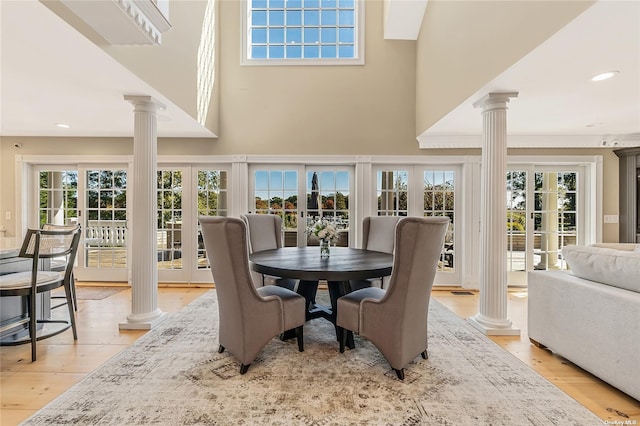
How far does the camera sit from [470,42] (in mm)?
2760

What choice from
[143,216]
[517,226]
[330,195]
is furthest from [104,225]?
[517,226]

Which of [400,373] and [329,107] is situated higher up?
[329,107]

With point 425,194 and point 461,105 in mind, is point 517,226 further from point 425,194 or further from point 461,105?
point 461,105

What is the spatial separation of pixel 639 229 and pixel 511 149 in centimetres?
198

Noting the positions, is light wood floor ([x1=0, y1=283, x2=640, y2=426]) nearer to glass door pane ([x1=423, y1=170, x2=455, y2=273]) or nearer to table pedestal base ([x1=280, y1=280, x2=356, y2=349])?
table pedestal base ([x1=280, y1=280, x2=356, y2=349])

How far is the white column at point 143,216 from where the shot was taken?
299cm

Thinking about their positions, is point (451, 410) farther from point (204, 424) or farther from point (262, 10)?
point (262, 10)

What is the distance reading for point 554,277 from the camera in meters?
2.41

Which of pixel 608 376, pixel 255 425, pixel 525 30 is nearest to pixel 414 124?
pixel 525 30

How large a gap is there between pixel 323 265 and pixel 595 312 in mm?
1860

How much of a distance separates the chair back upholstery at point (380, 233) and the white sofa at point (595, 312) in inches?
52.1

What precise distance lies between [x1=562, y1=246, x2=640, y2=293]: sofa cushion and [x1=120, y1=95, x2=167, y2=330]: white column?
3.72 meters

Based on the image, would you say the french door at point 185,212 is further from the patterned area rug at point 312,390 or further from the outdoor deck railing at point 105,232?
the patterned area rug at point 312,390

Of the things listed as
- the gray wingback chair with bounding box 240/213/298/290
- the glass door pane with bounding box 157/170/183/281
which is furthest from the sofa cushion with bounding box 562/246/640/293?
the glass door pane with bounding box 157/170/183/281
